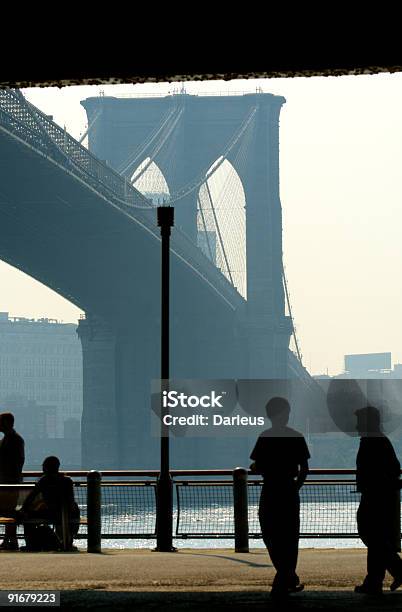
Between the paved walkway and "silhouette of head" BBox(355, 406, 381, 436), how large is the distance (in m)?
1.00

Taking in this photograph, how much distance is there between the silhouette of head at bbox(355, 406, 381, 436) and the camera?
7711 millimetres

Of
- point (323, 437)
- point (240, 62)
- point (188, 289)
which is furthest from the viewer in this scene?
point (323, 437)

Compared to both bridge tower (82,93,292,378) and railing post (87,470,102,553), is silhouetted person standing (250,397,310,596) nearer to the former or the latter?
railing post (87,470,102,553)

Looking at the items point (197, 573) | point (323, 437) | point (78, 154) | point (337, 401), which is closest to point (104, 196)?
point (78, 154)

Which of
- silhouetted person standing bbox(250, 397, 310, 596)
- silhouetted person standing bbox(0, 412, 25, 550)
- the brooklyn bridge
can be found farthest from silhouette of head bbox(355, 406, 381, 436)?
the brooklyn bridge

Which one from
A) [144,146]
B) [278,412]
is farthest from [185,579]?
[144,146]

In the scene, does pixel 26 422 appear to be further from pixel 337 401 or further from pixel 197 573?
pixel 197 573

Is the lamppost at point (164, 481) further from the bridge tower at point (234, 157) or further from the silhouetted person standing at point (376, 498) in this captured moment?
the bridge tower at point (234, 157)

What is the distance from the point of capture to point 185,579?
9.70m

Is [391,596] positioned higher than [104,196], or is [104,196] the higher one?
[104,196]

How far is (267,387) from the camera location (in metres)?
69.5

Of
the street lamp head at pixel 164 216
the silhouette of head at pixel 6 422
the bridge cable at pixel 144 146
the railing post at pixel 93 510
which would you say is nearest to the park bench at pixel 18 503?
the railing post at pixel 93 510

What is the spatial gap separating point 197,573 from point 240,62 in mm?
4092

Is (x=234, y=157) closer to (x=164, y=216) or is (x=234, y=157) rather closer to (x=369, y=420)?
(x=164, y=216)
